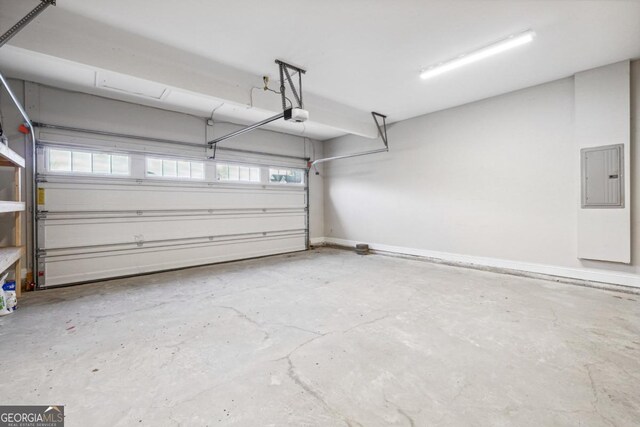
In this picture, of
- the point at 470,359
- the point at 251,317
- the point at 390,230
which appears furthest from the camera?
the point at 390,230

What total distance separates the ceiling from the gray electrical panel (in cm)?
117

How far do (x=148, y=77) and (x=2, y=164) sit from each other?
7.10ft

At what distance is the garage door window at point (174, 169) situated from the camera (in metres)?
4.86

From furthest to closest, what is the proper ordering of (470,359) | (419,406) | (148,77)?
1. (148,77)
2. (470,359)
3. (419,406)

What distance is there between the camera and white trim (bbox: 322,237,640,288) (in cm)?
360

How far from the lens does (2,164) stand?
3.34 metres

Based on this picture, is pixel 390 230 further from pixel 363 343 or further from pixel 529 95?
pixel 363 343

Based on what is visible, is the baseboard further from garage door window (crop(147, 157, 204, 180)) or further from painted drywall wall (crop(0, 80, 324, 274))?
garage door window (crop(147, 157, 204, 180))

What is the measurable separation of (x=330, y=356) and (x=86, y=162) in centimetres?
474

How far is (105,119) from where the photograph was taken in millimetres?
4359

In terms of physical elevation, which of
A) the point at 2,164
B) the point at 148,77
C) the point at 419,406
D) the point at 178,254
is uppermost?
the point at 148,77

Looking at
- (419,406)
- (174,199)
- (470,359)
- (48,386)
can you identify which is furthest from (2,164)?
(470,359)

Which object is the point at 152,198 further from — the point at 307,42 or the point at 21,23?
the point at 307,42

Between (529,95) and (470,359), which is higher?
(529,95)
